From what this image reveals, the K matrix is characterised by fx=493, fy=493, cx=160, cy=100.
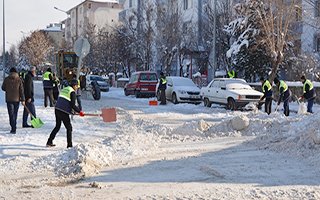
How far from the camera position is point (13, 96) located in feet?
43.1

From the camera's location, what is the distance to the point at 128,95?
112ft

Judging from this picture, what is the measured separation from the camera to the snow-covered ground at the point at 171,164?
754 cm

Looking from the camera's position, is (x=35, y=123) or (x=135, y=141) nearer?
(x=135, y=141)

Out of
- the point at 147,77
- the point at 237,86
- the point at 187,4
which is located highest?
the point at 187,4

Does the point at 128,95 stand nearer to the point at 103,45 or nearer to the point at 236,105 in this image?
the point at 236,105

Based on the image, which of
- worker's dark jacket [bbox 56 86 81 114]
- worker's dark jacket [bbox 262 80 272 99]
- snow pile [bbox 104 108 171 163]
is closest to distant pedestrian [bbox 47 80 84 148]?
worker's dark jacket [bbox 56 86 81 114]

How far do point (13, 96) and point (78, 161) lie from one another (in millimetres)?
4814

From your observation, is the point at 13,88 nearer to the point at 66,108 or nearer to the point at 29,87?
the point at 29,87

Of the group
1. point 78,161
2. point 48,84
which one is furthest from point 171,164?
point 48,84

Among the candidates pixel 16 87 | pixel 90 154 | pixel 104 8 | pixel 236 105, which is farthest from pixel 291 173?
pixel 104 8

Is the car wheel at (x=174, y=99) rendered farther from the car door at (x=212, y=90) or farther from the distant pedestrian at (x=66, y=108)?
the distant pedestrian at (x=66, y=108)

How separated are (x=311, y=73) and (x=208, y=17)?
35.8 feet

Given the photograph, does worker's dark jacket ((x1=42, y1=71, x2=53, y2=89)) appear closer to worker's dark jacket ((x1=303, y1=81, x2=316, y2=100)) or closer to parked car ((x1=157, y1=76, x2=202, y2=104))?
parked car ((x1=157, y1=76, x2=202, y2=104))

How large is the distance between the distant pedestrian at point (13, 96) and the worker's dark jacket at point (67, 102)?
2.64m
